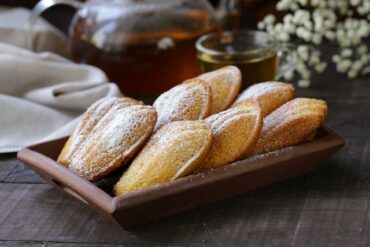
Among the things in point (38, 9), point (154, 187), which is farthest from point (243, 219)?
point (38, 9)

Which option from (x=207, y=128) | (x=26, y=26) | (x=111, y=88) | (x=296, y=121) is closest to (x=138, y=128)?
(x=207, y=128)

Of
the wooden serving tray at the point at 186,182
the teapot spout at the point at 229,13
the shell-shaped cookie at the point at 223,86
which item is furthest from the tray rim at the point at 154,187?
the teapot spout at the point at 229,13

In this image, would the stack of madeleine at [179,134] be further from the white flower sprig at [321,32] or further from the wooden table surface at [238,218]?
the white flower sprig at [321,32]

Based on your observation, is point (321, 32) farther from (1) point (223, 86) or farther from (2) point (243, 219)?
(2) point (243, 219)

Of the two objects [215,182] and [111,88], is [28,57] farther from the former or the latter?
[215,182]

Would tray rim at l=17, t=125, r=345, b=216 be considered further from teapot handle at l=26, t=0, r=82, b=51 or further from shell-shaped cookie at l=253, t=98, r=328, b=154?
teapot handle at l=26, t=0, r=82, b=51
